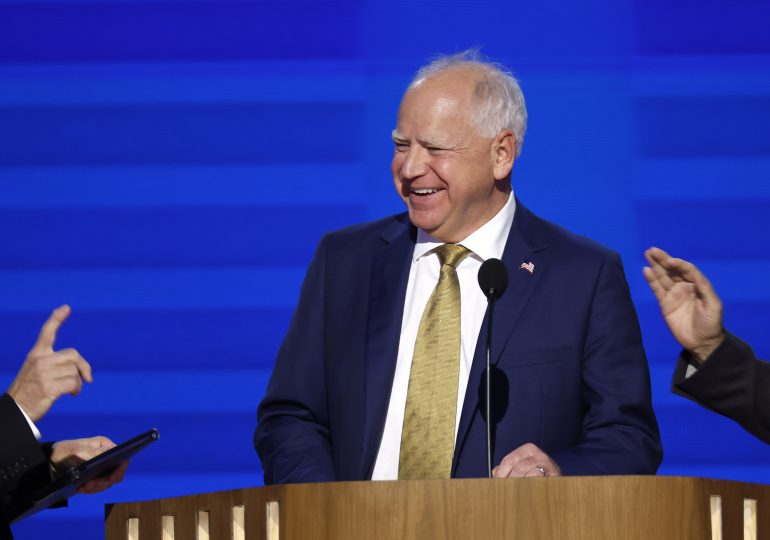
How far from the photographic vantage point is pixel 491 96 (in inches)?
127

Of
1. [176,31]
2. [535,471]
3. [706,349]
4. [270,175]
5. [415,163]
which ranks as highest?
[176,31]

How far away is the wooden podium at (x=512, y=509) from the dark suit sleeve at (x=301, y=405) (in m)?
0.54

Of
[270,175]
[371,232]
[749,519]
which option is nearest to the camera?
[749,519]

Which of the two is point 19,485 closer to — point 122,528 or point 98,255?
point 122,528

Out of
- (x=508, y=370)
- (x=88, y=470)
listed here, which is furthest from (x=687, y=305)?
(x=88, y=470)

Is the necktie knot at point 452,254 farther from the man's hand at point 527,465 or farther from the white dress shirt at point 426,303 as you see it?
the man's hand at point 527,465

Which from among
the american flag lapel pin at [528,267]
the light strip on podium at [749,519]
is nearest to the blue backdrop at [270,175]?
the american flag lapel pin at [528,267]

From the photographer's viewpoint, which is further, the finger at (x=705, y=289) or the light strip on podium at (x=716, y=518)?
the finger at (x=705, y=289)

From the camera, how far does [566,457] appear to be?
2.76m

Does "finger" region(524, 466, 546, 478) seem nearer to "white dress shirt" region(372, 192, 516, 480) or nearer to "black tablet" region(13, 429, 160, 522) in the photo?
"white dress shirt" region(372, 192, 516, 480)

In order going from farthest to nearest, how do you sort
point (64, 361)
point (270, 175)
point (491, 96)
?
1. point (270, 175)
2. point (491, 96)
3. point (64, 361)

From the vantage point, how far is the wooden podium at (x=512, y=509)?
2.22m

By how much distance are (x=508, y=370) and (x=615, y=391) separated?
0.77 feet

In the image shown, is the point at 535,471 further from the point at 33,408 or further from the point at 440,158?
the point at 33,408
